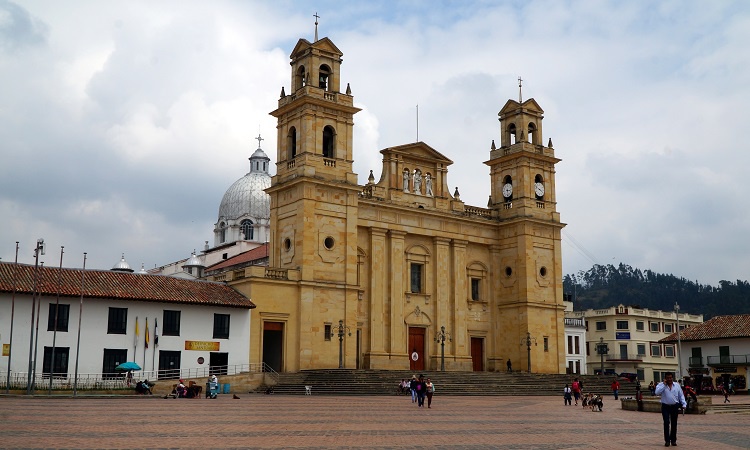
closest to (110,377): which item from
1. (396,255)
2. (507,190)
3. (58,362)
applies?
(58,362)

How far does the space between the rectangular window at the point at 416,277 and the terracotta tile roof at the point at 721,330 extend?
75.2 ft

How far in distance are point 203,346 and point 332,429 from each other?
91.5 ft

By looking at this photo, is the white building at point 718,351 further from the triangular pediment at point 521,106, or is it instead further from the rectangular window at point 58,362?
the rectangular window at point 58,362

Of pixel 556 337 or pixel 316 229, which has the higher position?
pixel 316 229

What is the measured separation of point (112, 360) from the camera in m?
43.5

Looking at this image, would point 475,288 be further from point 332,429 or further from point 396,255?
point 332,429

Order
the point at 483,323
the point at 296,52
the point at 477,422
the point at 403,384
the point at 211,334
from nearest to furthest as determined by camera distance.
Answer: the point at 477,422 → the point at 403,384 → the point at 211,334 → the point at 296,52 → the point at 483,323

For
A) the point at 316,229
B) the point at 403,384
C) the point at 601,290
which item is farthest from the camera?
the point at 601,290

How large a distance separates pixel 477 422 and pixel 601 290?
159898 millimetres

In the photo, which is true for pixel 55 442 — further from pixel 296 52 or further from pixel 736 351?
pixel 736 351

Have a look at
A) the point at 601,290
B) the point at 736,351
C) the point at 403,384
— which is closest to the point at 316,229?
the point at 403,384

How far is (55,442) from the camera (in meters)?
15.5

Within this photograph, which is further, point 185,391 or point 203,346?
point 203,346

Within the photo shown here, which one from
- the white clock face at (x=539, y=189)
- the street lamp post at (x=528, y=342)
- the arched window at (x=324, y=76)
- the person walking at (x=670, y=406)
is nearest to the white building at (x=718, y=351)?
the street lamp post at (x=528, y=342)
